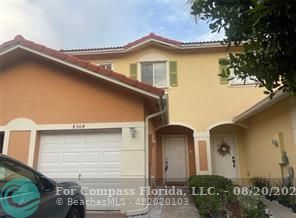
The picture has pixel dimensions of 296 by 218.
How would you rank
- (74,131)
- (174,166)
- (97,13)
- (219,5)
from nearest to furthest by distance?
1. (219,5)
2. (74,131)
3. (97,13)
4. (174,166)

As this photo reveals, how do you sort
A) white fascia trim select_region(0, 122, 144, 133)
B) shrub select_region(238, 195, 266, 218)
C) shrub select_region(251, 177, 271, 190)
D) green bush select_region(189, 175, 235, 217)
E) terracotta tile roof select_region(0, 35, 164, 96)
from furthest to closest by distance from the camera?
shrub select_region(251, 177, 271, 190) < white fascia trim select_region(0, 122, 144, 133) < terracotta tile roof select_region(0, 35, 164, 96) < green bush select_region(189, 175, 235, 217) < shrub select_region(238, 195, 266, 218)

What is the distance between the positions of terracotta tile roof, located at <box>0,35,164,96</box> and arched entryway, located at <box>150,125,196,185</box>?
678 centimetres

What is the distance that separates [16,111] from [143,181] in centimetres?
455

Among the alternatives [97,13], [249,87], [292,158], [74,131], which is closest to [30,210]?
[74,131]

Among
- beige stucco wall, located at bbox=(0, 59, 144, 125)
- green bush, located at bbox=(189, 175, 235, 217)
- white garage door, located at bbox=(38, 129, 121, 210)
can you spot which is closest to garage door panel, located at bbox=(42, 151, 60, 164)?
white garage door, located at bbox=(38, 129, 121, 210)

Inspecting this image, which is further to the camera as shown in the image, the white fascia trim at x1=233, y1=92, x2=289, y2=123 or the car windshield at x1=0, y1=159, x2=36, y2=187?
the white fascia trim at x1=233, y1=92, x2=289, y2=123

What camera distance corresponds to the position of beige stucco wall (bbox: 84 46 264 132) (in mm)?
13328

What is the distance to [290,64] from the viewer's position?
2.92 meters

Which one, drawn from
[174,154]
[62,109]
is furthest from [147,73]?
[62,109]

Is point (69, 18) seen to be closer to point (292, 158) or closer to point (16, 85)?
point (16, 85)

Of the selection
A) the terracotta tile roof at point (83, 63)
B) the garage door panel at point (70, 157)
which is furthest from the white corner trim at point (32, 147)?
the terracotta tile roof at point (83, 63)

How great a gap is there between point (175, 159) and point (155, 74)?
4.74 metres

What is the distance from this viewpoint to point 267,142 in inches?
420

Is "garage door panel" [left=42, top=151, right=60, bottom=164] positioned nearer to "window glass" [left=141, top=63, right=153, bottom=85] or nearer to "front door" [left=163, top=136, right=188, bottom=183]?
"window glass" [left=141, top=63, right=153, bottom=85]
